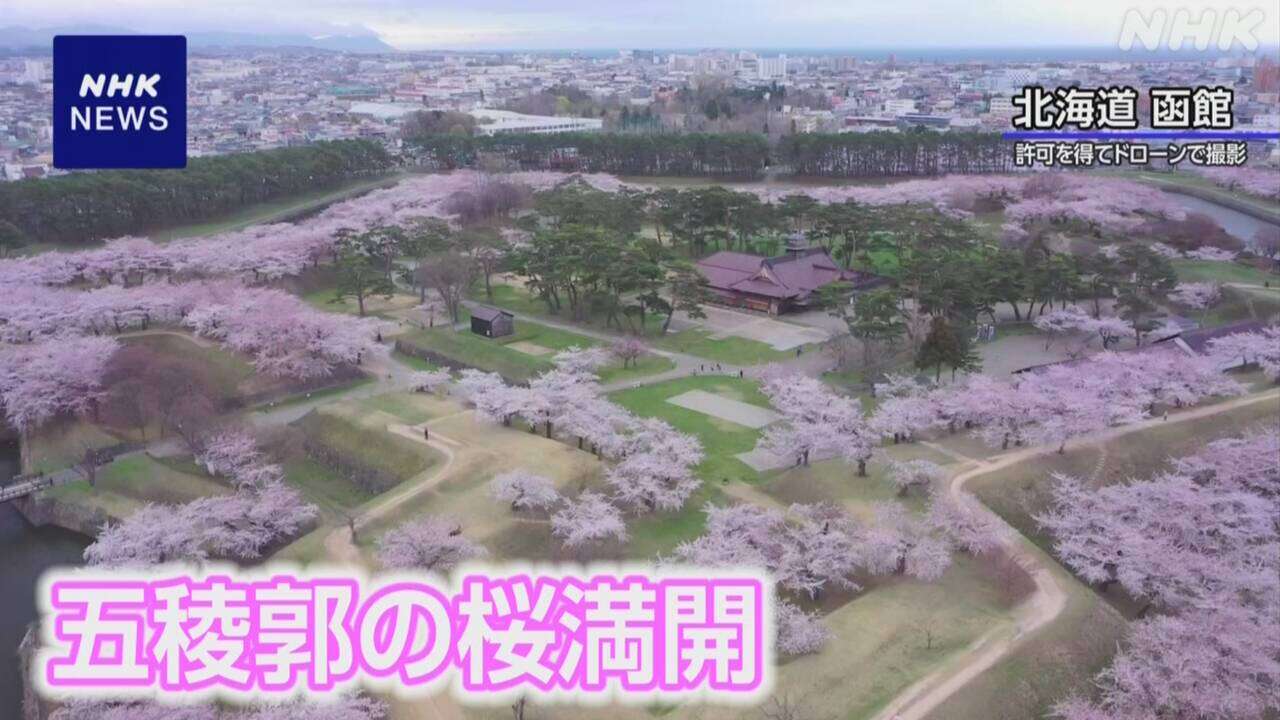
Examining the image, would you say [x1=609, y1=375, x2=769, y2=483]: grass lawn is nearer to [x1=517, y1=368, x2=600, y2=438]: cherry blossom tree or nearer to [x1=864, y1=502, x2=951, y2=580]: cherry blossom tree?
[x1=517, y1=368, x2=600, y2=438]: cherry blossom tree

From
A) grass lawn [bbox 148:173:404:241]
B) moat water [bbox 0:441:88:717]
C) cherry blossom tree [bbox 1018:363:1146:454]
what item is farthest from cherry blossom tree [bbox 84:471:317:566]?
grass lawn [bbox 148:173:404:241]

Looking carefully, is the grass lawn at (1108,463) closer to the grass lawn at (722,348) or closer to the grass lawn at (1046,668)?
the grass lawn at (1046,668)

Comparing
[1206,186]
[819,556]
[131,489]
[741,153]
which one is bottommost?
[131,489]

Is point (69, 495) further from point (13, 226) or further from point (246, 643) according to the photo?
point (13, 226)

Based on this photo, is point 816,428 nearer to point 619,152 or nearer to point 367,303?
point 367,303

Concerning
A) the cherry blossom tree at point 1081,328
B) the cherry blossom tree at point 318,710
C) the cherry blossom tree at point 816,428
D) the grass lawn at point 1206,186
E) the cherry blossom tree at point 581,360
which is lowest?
the cherry blossom tree at point 318,710

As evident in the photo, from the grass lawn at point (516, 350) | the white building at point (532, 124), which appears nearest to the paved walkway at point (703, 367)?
the grass lawn at point (516, 350)

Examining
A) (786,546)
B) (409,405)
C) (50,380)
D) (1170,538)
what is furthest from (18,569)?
(1170,538)
